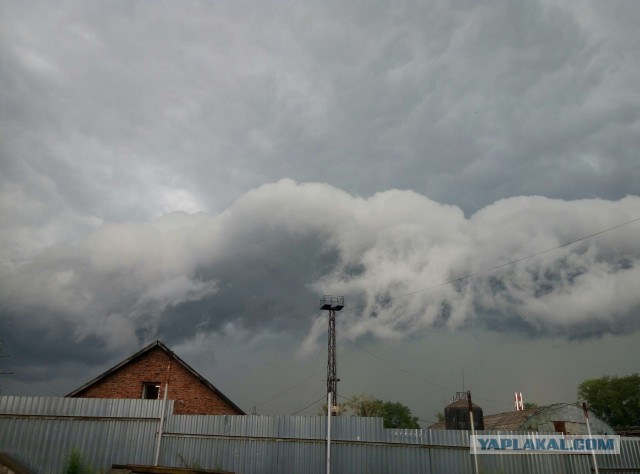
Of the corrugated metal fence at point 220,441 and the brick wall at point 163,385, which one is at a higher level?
the brick wall at point 163,385

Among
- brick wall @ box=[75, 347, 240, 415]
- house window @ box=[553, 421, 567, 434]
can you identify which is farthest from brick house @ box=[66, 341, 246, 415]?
house window @ box=[553, 421, 567, 434]

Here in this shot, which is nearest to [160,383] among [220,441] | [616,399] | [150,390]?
[150,390]

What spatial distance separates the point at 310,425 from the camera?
52.5 ft

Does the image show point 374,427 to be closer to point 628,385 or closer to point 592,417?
point 592,417

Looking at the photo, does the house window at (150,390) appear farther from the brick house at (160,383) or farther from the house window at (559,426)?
the house window at (559,426)

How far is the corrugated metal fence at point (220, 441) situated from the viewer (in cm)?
1568

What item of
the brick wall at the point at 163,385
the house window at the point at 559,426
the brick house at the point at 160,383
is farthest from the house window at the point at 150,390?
the house window at the point at 559,426

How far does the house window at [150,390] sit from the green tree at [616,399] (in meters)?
69.4

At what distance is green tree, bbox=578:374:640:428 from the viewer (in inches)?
2808

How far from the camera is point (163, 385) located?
80.4 feet

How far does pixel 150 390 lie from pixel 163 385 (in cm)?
165

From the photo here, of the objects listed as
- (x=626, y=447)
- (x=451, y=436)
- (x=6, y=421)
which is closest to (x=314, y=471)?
(x=451, y=436)

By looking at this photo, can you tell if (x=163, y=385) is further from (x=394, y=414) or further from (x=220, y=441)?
(x=394, y=414)

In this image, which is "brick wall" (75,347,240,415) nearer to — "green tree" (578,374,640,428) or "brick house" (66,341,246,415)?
"brick house" (66,341,246,415)
